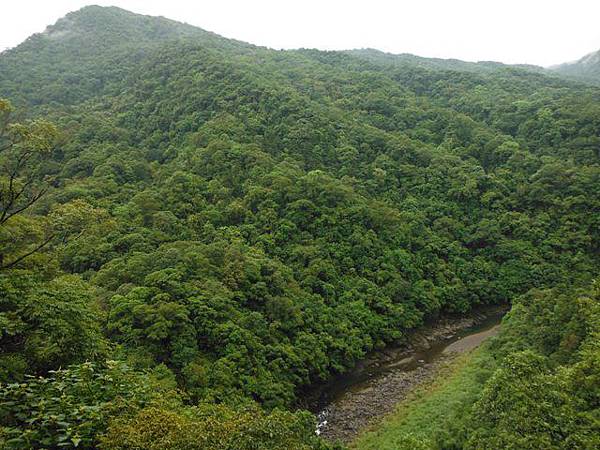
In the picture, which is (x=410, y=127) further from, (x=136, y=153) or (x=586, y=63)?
(x=586, y=63)

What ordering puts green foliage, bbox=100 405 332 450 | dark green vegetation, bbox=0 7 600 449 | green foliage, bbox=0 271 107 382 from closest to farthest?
green foliage, bbox=100 405 332 450
dark green vegetation, bbox=0 7 600 449
green foliage, bbox=0 271 107 382

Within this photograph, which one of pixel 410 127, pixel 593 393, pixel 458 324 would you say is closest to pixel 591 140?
pixel 410 127

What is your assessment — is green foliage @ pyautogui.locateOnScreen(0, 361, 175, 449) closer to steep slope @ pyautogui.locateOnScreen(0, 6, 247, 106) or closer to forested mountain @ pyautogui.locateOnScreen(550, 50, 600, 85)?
steep slope @ pyautogui.locateOnScreen(0, 6, 247, 106)

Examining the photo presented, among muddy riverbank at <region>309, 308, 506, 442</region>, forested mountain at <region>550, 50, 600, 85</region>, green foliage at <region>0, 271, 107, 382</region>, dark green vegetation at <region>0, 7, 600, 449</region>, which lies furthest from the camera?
forested mountain at <region>550, 50, 600, 85</region>

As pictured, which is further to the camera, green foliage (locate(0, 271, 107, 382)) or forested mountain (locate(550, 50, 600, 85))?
forested mountain (locate(550, 50, 600, 85))

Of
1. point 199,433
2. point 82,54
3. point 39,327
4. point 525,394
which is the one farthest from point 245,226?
point 82,54

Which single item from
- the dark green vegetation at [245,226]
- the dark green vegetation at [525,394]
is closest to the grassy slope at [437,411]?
the dark green vegetation at [525,394]

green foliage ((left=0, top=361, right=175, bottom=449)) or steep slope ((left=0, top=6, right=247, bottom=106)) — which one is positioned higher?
steep slope ((left=0, top=6, right=247, bottom=106))

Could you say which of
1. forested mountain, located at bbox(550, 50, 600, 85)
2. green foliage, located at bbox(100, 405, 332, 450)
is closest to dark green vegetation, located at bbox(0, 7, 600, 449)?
green foliage, located at bbox(100, 405, 332, 450)

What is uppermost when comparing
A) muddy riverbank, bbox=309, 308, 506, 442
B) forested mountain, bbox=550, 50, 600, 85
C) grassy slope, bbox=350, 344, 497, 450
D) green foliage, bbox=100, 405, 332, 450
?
forested mountain, bbox=550, 50, 600, 85
